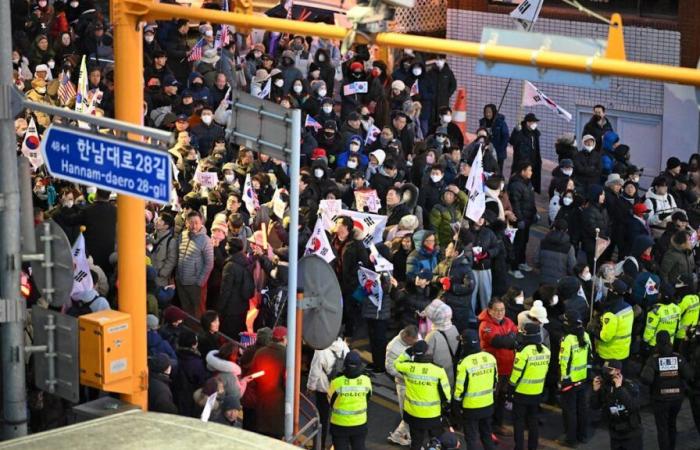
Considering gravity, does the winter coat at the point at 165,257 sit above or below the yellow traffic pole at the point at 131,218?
below

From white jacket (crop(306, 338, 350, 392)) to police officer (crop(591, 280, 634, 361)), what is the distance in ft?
12.2

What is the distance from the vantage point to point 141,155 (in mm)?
A: 11250

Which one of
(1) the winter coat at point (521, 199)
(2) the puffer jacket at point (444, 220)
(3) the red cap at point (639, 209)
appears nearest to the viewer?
(2) the puffer jacket at point (444, 220)

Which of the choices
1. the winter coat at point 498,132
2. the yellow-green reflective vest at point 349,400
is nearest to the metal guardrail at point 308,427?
the yellow-green reflective vest at point 349,400

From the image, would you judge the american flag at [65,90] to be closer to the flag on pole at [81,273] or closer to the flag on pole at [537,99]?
the flag on pole at [81,273]

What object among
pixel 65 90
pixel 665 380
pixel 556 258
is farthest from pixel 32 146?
pixel 665 380

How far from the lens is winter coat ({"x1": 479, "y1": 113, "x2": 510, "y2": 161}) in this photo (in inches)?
1056

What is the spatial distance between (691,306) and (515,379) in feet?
10.6

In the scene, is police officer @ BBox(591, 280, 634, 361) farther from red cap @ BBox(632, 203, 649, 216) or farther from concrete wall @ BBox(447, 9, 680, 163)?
concrete wall @ BBox(447, 9, 680, 163)

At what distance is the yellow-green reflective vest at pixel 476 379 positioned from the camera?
16.5m

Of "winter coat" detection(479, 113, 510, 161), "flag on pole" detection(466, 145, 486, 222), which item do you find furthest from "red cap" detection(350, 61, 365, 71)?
"flag on pole" detection(466, 145, 486, 222)

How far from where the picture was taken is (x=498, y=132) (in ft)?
88.4

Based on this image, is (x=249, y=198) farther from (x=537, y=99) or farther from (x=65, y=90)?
(x=537, y=99)

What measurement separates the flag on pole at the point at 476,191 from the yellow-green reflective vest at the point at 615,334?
269 cm
